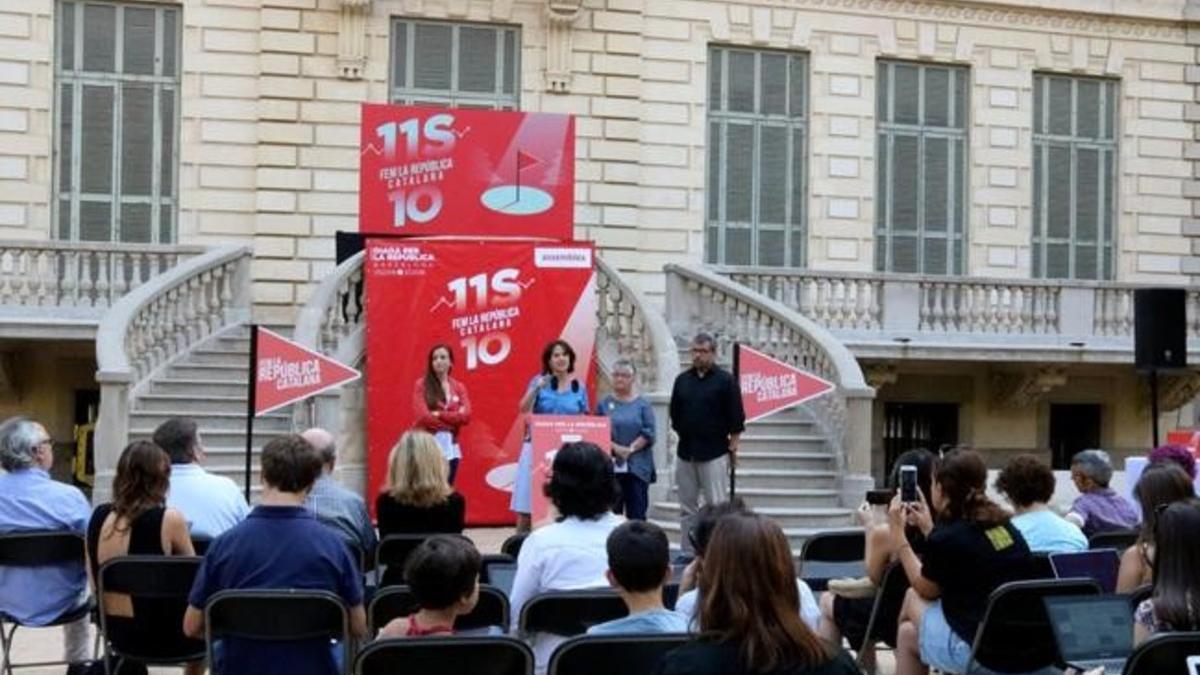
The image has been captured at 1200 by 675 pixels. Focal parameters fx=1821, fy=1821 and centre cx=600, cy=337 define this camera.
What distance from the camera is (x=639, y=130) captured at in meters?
21.2

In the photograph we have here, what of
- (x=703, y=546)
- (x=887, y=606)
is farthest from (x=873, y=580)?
(x=703, y=546)

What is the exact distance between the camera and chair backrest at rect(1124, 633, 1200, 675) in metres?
5.14

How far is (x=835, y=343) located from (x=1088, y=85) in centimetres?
798

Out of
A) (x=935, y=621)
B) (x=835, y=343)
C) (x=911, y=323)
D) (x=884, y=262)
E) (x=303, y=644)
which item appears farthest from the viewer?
(x=884, y=262)

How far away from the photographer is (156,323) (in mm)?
16891

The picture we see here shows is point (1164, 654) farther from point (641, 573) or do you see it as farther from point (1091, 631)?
point (641, 573)

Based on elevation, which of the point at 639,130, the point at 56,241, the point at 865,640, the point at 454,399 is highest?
the point at 639,130

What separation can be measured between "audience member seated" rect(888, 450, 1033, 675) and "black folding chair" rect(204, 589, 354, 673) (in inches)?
85.0

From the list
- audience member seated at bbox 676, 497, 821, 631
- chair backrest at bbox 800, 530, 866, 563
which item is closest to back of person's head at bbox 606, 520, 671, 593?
audience member seated at bbox 676, 497, 821, 631

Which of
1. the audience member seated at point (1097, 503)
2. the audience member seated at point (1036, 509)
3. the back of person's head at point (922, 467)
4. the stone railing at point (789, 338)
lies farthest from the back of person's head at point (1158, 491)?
the stone railing at point (789, 338)

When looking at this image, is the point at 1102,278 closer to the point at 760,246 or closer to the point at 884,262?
the point at 884,262

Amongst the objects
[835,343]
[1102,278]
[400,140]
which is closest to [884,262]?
[1102,278]

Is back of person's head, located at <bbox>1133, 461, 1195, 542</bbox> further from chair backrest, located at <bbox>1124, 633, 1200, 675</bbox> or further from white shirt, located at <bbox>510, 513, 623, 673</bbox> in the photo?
white shirt, located at <bbox>510, 513, 623, 673</bbox>

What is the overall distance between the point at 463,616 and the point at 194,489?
2381 mm
